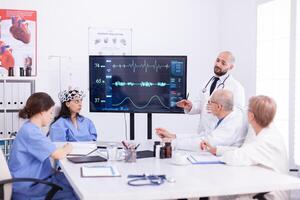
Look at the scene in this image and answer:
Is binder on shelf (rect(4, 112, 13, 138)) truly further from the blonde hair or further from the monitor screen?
the blonde hair

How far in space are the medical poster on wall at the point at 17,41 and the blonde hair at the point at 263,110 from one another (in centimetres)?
273

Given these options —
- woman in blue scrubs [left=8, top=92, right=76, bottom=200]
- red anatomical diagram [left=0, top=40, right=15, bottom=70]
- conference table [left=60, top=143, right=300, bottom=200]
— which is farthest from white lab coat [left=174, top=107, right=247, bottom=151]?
red anatomical diagram [left=0, top=40, right=15, bottom=70]

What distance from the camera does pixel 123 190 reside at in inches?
74.7

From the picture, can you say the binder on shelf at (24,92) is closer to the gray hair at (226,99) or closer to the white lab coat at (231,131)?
the white lab coat at (231,131)

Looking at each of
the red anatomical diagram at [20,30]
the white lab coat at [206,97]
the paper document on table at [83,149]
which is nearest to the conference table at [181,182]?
the paper document on table at [83,149]

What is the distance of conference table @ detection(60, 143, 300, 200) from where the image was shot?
188 cm

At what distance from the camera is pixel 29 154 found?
2564mm

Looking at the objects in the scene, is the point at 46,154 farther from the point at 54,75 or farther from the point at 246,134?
the point at 54,75

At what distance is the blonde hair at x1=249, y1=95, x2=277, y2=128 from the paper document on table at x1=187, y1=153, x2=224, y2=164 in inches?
14.3

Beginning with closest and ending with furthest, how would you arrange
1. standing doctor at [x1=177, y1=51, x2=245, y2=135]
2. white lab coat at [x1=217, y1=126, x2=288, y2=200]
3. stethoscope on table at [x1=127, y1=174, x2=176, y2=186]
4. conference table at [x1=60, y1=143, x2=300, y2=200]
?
conference table at [x1=60, y1=143, x2=300, y2=200] → stethoscope on table at [x1=127, y1=174, x2=176, y2=186] → white lab coat at [x1=217, y1=126, x2=288, y2=200] → standing doctor at [x1=177, y1=51, x2=245, y2=135]

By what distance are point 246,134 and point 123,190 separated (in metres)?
1.33

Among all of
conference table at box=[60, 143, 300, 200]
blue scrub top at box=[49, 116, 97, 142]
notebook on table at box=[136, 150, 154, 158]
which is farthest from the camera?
blue scrub top at box=[49, 116, 97, 142]

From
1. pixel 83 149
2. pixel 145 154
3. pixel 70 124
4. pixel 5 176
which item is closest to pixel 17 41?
pixel 70 124

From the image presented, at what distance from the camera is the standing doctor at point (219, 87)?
12.4ft
